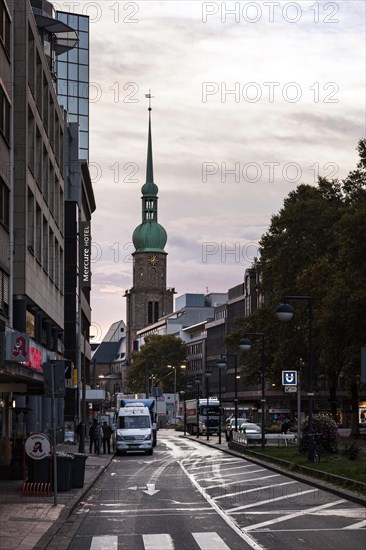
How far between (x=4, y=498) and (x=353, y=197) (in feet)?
133

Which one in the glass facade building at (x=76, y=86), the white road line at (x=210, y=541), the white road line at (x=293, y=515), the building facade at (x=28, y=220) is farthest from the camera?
the glass facade building at (x=76, y=86)

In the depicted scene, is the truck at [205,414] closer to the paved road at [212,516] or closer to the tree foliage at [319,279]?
the tree foliage at [319,279]

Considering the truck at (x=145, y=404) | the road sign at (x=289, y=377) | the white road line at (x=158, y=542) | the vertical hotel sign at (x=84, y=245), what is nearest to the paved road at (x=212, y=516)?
the white road line at (x=158, y=542)

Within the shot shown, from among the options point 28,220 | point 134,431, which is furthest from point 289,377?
point 134,431

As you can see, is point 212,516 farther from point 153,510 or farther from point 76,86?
point 76,86

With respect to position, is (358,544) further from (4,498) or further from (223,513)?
(4,498)

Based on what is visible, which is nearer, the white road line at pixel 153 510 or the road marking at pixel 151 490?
the white road line at pixel 153 510

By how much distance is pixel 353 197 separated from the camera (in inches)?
2459

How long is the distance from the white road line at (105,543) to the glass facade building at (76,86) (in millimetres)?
92299

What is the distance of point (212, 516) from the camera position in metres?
22.1

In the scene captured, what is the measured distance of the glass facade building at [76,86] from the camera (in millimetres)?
110188

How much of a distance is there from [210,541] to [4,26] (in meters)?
24.6

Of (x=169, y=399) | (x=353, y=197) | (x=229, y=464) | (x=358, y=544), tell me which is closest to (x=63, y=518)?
(x=358, y=544)

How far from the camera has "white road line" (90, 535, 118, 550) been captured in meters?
17.3
